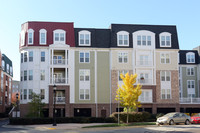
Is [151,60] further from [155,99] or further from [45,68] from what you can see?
[45,68]

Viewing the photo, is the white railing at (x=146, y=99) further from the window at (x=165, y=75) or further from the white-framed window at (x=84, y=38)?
the white-framed window at (x=84, y=38)

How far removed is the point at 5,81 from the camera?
80.6 metres

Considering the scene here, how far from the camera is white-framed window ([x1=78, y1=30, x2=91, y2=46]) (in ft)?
168

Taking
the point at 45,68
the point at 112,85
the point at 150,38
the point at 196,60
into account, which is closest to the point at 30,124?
the point at 45,68

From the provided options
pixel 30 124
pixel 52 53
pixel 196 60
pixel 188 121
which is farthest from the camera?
pixel 196 60

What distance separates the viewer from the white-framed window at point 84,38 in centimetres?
5131

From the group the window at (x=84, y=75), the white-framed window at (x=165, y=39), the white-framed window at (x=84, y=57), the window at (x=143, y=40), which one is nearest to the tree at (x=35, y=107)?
the window at (x=84, y=75)

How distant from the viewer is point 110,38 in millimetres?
52375

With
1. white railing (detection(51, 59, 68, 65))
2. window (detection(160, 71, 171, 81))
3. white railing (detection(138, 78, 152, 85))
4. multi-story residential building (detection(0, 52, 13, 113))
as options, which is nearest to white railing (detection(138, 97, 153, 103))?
white railing (detection(138, 78, 152, 85))

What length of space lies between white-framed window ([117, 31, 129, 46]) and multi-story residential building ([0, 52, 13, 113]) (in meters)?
31.9

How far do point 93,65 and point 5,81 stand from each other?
124ft

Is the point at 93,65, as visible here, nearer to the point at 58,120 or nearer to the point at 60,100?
the point at 60,100

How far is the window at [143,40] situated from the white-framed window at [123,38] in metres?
1.97

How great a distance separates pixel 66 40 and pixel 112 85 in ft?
34.0
